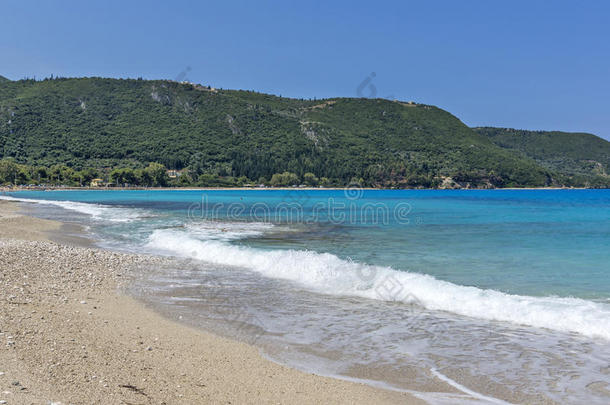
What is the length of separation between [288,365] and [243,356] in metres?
0.67

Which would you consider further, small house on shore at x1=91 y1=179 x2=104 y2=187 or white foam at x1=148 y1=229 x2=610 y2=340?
small house on shore at x1=91 y1=179 x2=104 y2=187

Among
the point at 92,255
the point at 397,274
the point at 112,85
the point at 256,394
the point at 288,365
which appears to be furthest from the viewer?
the point at 112,85

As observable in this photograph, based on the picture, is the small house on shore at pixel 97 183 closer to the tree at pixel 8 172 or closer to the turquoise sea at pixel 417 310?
the tree at pixel 8 172

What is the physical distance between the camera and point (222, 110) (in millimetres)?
185500

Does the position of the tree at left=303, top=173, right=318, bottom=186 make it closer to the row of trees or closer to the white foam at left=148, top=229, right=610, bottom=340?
the row of trees

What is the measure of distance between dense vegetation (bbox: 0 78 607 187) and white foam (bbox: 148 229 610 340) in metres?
Result: 134

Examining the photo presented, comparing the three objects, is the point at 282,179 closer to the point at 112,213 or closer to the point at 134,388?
the point at 112,213

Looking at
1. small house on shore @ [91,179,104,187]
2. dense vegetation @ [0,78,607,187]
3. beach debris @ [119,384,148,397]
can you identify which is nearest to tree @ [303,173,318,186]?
dense vegetation @ [0,78,607,187]

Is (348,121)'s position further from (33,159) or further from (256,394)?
(256,394)

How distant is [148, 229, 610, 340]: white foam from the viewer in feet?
27.2

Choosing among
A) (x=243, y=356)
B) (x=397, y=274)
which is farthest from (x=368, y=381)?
(x=397, y=274)

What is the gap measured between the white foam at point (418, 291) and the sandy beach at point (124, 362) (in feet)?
14.4

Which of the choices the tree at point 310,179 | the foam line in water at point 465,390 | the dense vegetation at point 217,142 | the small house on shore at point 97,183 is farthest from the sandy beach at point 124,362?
the tree at point 310,179

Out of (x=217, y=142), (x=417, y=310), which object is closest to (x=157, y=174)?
(x=217, y=142)
